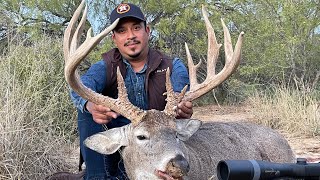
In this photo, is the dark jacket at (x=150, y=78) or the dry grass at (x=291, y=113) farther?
the dry grass at (x=291, y=113)

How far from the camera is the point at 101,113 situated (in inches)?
169

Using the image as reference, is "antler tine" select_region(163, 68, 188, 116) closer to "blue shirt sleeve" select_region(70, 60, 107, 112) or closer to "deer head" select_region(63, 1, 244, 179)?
"deer head" select_region(63, 1, 244, 179)

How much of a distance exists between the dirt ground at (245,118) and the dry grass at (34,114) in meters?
3.05

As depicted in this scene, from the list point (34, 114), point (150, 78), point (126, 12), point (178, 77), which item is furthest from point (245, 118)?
point (126, 12)

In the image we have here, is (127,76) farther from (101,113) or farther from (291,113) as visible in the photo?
(291,113)

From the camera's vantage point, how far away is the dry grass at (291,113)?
8.95m

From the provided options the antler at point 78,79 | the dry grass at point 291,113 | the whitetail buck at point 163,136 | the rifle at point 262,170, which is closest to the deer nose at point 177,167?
the whitetail buck at point 163,136

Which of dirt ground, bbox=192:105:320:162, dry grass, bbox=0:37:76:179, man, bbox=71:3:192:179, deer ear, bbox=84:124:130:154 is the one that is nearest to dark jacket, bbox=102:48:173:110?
man, bbox=71:3:192:179

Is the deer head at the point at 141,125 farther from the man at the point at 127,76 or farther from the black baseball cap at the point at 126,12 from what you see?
the black baseball cap at the point at 126,12

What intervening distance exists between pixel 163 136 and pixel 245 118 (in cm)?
800

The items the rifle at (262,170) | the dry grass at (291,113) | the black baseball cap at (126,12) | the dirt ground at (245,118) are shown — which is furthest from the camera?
the dry grass at (291,113)

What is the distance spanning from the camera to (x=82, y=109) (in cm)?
463

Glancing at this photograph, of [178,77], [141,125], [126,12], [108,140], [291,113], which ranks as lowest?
[291,113]

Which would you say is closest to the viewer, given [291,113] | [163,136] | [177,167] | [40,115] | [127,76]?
[177,167]
